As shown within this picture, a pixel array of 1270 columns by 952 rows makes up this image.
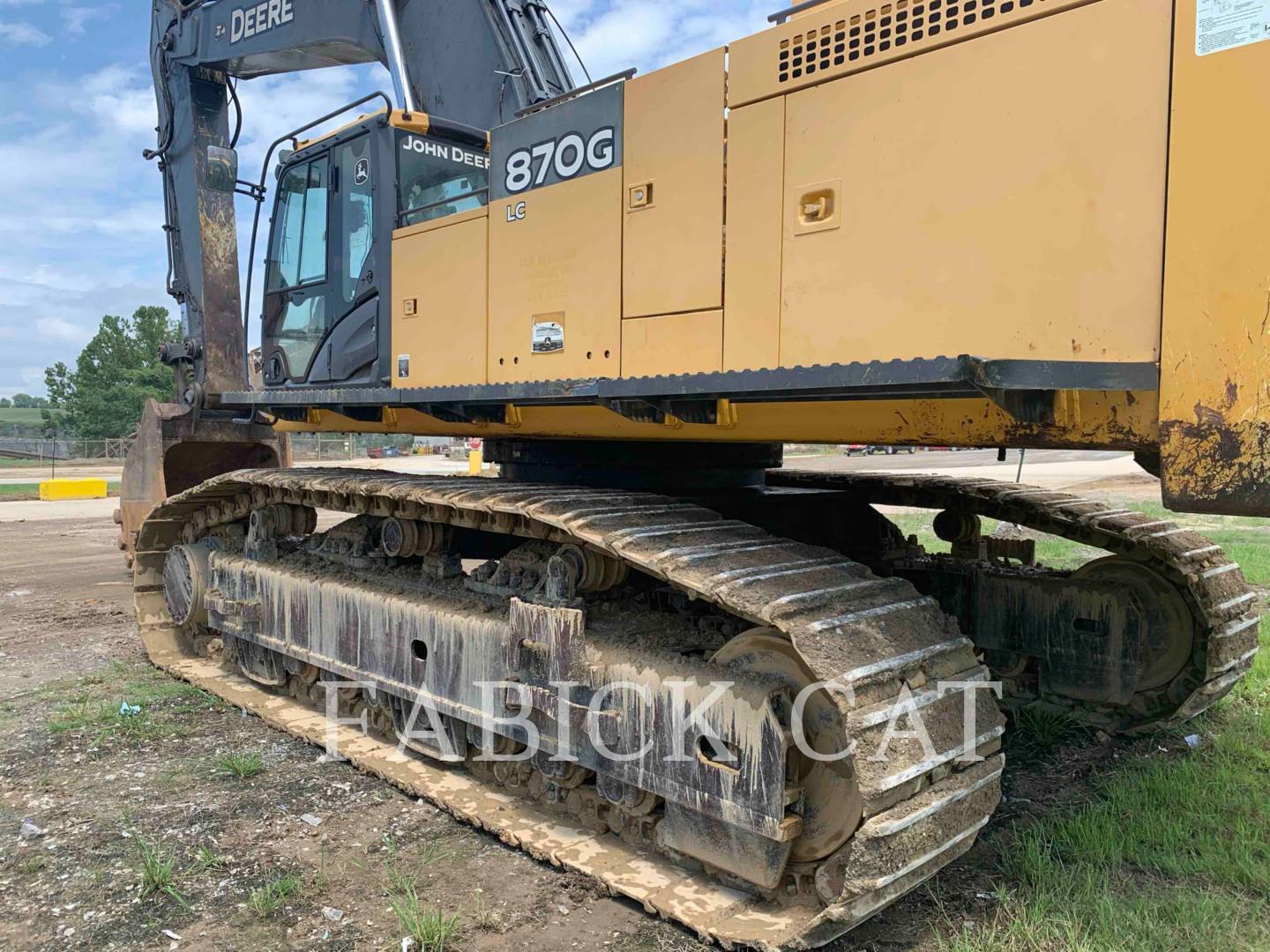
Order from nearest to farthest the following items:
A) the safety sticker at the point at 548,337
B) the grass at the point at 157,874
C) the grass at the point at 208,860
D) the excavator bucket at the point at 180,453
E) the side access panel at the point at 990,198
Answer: the side access panel at the point at 990,198 < the grass at the point at 157,874 < the grass at the point at 208,860 < the safety sticker at the point at 548,337 < the excavator bucket at the point at 180,453

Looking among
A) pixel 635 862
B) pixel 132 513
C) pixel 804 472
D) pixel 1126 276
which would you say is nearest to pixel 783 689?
pixel 635 862

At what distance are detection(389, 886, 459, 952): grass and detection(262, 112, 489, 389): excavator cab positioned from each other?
A: 2.46m

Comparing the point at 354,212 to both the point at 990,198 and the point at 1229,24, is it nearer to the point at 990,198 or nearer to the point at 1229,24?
the point at 990,198

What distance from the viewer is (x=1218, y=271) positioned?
2314 millimetres

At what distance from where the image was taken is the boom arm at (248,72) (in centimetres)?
545

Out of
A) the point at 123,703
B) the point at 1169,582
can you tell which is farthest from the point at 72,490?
the point at 1169,582

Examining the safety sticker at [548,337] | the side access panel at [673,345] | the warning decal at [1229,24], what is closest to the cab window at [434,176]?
the safety sticker at [548,337]

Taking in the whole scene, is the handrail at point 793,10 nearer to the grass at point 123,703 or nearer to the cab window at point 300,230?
the cab window at point 300,230

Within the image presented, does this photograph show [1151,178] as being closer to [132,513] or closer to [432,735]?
[432,735]

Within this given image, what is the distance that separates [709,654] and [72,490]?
2257cm

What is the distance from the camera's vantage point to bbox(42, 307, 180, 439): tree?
55.7m

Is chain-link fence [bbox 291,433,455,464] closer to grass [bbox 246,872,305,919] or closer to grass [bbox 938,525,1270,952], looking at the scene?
grass [bbox 246,872,305,919]

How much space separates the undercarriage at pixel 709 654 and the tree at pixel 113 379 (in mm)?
54215

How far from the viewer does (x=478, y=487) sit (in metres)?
4.33
